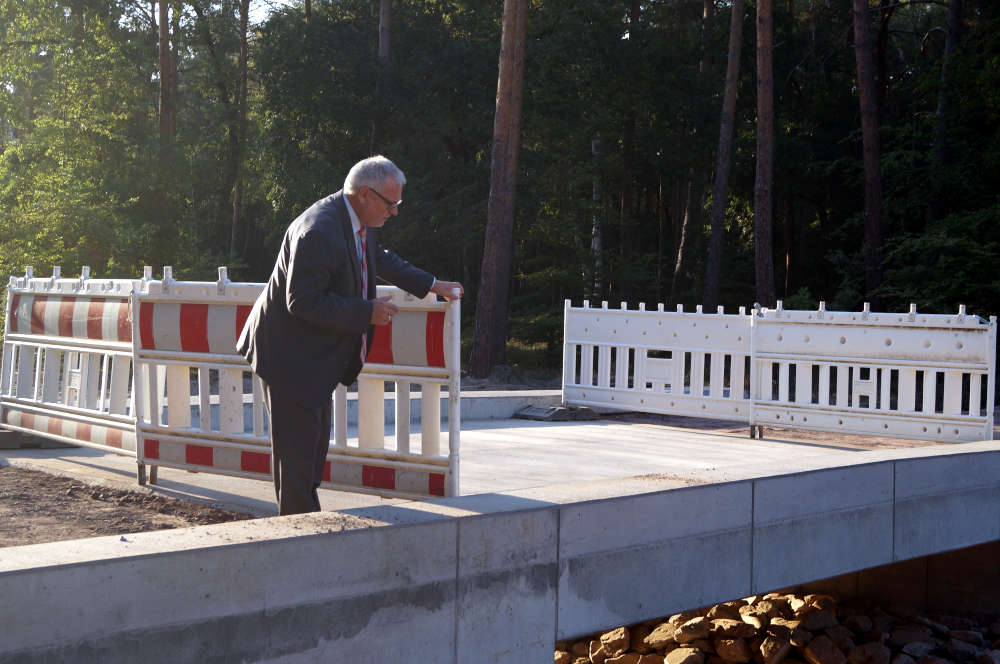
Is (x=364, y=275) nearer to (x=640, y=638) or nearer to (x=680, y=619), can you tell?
(x=640, y=638)

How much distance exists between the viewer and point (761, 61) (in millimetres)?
26609

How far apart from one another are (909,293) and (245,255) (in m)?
29.6

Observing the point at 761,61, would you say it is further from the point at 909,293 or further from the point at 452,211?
the point at 452,211

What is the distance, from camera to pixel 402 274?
5.50 metres

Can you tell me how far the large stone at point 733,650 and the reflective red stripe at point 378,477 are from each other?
118 inches

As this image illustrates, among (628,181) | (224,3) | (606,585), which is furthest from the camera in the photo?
(224,3)

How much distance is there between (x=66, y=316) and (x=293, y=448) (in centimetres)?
409

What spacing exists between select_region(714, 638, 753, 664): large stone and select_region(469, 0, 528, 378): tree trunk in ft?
60.6

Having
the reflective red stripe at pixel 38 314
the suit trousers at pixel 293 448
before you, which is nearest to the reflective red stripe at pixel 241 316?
the suit trousers at pixel 293 448

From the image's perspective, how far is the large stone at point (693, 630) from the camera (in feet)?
24.3

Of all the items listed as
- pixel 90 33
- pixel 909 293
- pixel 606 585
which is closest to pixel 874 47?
pixel 909 293

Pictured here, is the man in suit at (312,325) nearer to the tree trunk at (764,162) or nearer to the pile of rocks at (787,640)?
the pile of rocks at (787,640)

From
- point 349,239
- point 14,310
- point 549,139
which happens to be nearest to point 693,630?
point 349,239

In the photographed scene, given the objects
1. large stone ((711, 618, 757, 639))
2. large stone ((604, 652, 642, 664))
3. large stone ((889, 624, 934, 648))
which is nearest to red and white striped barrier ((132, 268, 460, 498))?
large stone ((604, 652, 642, 664))
